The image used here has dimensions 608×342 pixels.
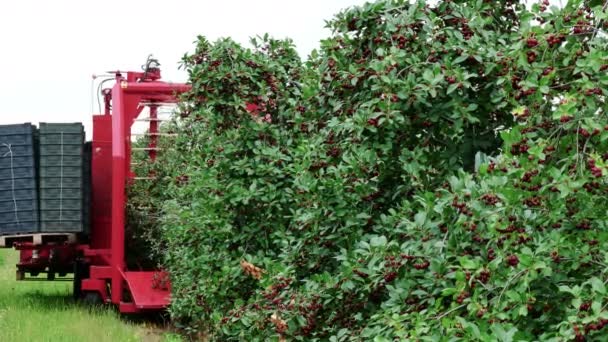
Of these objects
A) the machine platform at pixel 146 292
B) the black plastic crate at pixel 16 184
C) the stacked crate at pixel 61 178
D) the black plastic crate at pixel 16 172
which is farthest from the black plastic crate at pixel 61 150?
the machine platform at pixel 146 292

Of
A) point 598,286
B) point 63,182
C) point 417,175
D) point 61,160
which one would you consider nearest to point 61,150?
point 61,160

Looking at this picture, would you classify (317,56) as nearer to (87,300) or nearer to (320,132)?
(320,132)

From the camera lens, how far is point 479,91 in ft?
18.6

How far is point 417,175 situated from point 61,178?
9.44 metres

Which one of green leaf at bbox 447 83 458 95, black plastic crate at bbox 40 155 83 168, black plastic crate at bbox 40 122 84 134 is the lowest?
black plastic crate at bbox 40 155 83 168

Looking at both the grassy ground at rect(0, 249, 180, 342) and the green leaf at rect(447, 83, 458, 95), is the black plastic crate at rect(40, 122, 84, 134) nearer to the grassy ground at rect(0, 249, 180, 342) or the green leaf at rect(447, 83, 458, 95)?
the grassy ground at rect(0, 249, 180, 342)

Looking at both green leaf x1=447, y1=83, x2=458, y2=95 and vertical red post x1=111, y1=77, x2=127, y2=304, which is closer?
green leaf x1=447, y1=83, x2=458, y2=95

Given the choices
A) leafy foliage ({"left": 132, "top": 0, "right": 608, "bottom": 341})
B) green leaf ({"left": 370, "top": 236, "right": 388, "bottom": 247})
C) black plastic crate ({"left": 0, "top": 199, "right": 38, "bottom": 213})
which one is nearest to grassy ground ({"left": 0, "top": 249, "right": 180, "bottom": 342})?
black plastic crate ({"left": 0, "top": 199, "right": 38, "bottom": 213})

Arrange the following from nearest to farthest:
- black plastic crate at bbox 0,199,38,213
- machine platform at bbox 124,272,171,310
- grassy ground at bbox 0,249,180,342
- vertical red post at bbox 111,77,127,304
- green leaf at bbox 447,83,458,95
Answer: green leaf at bbox 447,83,458,95 → grassy ground at bbox 0,249,180,342 → machine platform at bbox 124,272,171,310 → vertical red post at bbox 111,77,127,304 → black plastic crate at bbox 0,199,38,213

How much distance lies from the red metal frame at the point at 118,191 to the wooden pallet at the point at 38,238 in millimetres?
304

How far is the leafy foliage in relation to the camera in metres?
4.16

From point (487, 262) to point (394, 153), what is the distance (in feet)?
5.14

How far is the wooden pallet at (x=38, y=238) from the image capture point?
1388 centimetres

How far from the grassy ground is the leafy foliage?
2.47 metres
